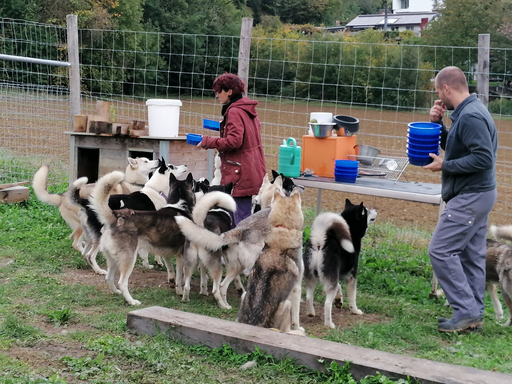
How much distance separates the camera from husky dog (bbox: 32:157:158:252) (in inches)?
277

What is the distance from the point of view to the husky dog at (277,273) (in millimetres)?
4297

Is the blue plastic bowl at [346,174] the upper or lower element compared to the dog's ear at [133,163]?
upper

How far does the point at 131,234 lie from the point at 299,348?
8.09ft

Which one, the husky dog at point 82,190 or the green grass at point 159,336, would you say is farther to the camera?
the husky dog at point 82,190

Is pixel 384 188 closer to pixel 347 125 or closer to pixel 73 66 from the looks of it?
pixel 347 125

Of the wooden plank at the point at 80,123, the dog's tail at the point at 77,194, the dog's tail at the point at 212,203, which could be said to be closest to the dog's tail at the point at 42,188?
the dog's tail at the point at 77,194

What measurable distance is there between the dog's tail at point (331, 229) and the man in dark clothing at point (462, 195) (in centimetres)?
74

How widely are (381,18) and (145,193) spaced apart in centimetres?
8788

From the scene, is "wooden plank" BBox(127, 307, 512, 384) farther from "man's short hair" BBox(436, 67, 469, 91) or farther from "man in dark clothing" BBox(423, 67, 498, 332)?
"man's short hair" BBox(436, 67, 469, 91)

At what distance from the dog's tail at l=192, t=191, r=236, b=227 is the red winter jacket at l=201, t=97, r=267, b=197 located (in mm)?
847

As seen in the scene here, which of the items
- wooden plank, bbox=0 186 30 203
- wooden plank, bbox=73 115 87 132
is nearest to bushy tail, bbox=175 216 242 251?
wooden plank, bbox=73 115 87 132

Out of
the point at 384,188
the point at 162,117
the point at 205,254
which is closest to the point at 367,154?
the point at 384,188

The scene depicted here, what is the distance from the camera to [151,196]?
6.58 m

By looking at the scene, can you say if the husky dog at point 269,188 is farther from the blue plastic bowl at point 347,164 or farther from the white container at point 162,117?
the white container at point 162,117
